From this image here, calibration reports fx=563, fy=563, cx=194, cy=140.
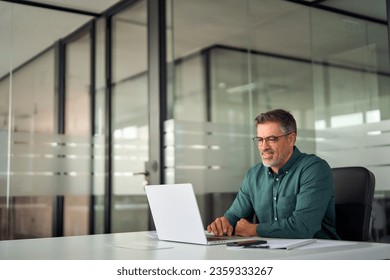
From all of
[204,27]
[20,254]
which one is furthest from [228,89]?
[20,254]

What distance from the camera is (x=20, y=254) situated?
1.89 meters

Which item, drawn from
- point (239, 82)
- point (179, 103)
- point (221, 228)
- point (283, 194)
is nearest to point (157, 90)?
point (179, 103)

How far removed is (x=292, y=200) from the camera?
2.57 metres

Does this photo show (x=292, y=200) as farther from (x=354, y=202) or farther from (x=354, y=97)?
(x=354, y=97)

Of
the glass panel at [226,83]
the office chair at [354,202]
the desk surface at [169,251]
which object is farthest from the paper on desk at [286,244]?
the glass panel at [226,83]

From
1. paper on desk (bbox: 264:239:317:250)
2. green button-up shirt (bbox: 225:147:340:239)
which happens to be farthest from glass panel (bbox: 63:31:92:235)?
paper on desk (bbox: 264:239:317:250)

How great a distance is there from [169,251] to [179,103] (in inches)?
113

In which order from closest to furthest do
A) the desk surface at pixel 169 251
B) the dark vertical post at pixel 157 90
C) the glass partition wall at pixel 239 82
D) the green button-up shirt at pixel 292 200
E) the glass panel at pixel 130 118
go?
the desk surface at pixel 169 251 < the green button-up shirt at pixel 292 200 < the glass partition wall at pixel 239 82 < the dark vertical post at pixel 157 90 < the glass panel at pixel 130 118

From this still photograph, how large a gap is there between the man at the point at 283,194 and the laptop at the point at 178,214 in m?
0.26

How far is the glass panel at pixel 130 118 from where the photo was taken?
17.0 feet

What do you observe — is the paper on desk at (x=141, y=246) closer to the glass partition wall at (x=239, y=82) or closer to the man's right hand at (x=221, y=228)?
the man's right hand at (x=221, y=228)

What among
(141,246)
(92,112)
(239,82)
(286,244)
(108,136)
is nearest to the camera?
(286,244)

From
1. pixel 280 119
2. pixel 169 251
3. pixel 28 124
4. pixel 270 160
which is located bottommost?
pixel 169 251

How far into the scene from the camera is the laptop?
1989 millimetres
